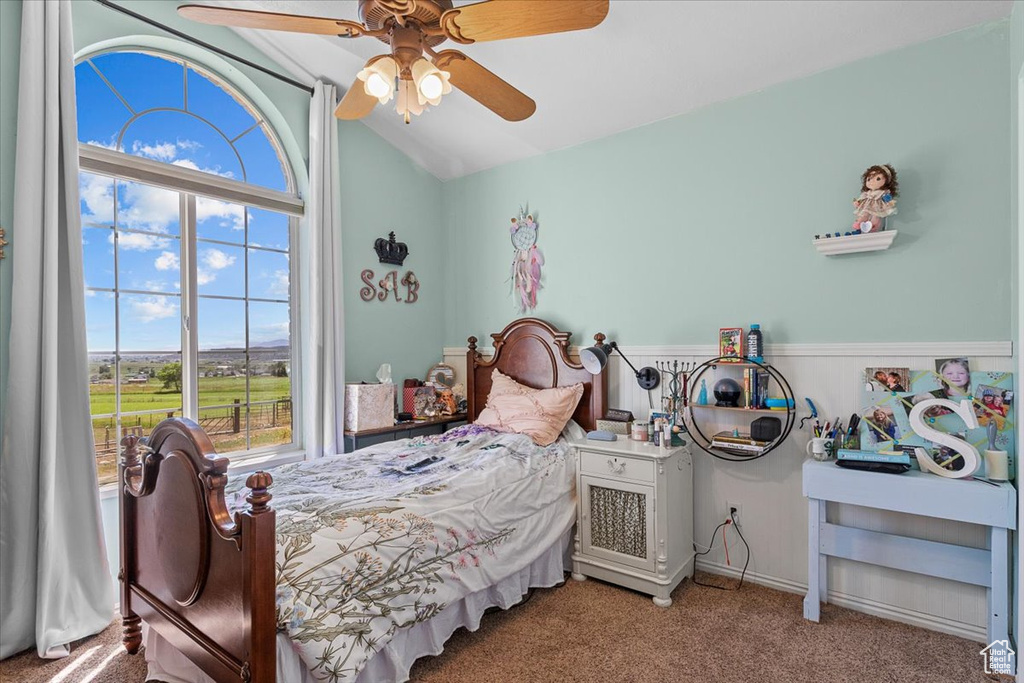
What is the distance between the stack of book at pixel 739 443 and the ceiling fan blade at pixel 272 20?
246 cm

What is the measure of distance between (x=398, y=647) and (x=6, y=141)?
277 cm

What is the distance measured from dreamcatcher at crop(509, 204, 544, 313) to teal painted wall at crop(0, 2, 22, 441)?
273 centimetres

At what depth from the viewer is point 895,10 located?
7.47 ft

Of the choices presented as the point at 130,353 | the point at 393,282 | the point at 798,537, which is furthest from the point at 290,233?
the point at 798,537

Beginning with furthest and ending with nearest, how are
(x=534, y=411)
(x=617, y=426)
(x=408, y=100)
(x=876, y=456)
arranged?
(x=534, y=411) < (x=617, y=426) < (x=876, y=456) < (x=408, y=100)

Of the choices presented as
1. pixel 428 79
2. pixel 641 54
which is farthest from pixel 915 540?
pixel 428 79

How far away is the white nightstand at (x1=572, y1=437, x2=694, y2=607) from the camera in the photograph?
2625 mm

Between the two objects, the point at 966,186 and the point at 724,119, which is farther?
the point at 724,119

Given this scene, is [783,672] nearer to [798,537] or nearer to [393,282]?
[798,537]

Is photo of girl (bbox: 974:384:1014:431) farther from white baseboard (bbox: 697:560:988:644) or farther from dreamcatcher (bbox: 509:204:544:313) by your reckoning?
dreamcatcher (bbox: 509:204:544:313)

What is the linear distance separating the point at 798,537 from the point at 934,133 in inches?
80.8

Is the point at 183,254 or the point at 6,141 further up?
the point at 6,141

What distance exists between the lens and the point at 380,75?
5.80 feet

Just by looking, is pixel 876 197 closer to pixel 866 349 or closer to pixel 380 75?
pixel 866 349
